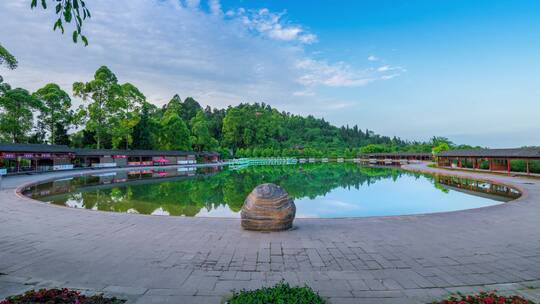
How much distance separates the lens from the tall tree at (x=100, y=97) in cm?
3312

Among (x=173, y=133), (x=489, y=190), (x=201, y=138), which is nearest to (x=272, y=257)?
(x=489, y=190)

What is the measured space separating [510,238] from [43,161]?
35.7 meters

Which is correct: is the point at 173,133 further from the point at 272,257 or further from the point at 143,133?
the point at 272,257

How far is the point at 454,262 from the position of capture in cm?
464

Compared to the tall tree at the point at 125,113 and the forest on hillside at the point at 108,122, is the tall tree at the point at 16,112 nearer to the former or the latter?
the forest on hillside at the point at 108,122

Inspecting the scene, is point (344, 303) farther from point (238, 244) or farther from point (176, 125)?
point (176, 125)

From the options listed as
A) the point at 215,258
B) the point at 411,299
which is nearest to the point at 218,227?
the point at 215,258

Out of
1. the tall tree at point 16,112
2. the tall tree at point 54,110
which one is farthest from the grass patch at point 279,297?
the tall tree at point 54,110

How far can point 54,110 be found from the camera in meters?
35.3

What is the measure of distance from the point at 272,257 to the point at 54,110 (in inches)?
1641

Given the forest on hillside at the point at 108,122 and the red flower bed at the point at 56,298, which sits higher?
the forest on hillside at the point at 108,122

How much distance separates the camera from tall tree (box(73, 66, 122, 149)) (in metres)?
33.1

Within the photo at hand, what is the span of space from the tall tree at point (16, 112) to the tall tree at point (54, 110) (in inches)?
131

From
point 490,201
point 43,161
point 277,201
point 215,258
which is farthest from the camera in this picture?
point 43,161
